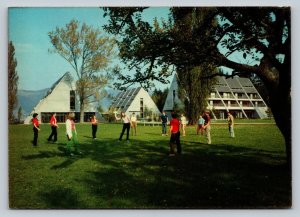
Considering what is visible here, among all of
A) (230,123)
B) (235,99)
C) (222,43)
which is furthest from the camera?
(235,99)

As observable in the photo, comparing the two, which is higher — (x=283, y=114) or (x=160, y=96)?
(x=160, y=96)

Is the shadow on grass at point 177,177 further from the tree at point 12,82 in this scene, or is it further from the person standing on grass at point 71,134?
the tree at point 12,82

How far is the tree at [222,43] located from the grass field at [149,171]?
0.70 metres

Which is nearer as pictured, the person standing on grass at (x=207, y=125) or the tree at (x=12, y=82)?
the tree at (x=12, y=82)

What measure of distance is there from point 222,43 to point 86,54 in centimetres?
301

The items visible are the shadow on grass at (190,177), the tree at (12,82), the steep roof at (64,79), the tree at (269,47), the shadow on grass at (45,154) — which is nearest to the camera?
the shadow on grass at (190,177)

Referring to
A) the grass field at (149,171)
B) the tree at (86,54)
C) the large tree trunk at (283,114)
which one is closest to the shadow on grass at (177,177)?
the grass field at (149,171)

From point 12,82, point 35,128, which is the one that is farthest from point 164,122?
point 12,82

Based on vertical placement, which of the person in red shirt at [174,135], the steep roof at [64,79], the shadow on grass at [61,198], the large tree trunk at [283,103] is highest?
the steep roof at [64,79]

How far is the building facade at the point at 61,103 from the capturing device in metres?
7.54

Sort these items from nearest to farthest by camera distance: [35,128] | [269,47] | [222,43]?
[269,47] → [222,43] → [35,128]

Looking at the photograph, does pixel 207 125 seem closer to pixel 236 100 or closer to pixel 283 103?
pixel 236 100

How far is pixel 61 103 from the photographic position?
7855 millimetres

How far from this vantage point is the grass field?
6762mm
